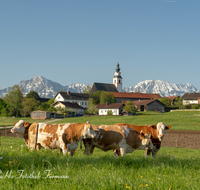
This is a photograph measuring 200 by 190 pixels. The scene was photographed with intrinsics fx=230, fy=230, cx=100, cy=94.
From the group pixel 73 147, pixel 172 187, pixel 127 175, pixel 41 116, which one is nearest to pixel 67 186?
pixel 127 175

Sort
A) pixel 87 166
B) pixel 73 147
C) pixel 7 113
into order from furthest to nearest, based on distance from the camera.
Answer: pixel 7 113
pixel 73 147
pixel 87 166

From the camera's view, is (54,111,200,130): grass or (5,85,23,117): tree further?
(5,85,23,117): tree

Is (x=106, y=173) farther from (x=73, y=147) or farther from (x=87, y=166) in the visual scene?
(x=73, y=147)

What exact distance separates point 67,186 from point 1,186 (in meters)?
1.64

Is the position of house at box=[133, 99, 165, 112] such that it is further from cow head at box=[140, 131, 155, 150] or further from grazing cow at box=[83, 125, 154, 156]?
grazing cow at box=[83, 125, 154, 156]

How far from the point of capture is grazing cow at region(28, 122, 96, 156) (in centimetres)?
1190

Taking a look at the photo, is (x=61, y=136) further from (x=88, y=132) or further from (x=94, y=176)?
(x=94, y=176)

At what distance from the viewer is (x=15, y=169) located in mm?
6867

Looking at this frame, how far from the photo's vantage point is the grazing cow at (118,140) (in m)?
12.5

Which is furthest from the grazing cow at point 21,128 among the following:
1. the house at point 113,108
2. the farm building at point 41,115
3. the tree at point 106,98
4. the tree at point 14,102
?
the tree at point 106,98

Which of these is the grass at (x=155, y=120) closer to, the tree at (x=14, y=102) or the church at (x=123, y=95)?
the tree at (x=14, y=102)

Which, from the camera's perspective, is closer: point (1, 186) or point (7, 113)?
point (1, 186)

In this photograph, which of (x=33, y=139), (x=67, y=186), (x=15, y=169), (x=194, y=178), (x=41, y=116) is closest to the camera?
(x=67, y=186)

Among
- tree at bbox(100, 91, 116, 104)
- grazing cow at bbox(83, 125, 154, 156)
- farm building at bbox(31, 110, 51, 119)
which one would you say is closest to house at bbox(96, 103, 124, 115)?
tree at bbox(100, 91, 116, 104)
